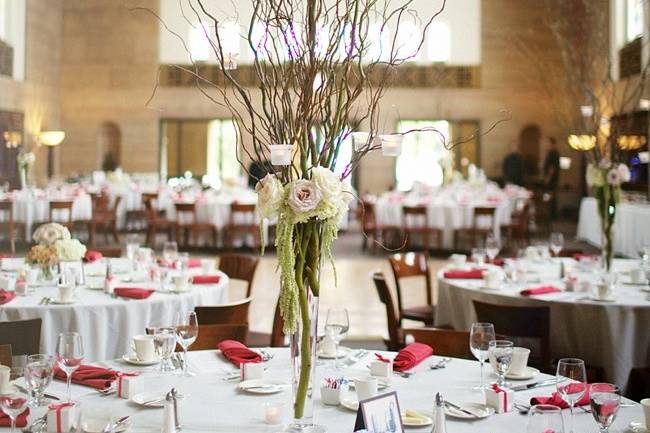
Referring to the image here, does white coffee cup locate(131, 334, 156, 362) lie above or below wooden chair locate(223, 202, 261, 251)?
below

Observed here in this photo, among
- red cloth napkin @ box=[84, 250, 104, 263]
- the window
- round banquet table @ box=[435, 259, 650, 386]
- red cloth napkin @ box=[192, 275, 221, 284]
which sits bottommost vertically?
round banquet table @ box=[435, 259, 650, 386]

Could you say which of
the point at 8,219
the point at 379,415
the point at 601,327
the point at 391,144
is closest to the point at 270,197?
the point at 391,144

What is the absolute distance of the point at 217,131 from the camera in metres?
20.6

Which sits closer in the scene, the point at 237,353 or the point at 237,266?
the point at 237,353

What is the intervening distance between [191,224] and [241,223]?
81 centimetres

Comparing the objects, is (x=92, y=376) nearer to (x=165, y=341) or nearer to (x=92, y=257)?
(x=165, y=341)

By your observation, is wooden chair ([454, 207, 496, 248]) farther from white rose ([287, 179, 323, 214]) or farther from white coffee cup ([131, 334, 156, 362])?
white rose ([287, 179, 323, 214])

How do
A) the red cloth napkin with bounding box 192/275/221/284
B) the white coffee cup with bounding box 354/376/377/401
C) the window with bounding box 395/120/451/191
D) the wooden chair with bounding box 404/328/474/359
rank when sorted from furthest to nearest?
the window with bounding box 395/120/451/191 < the red cloth napkin with bounding box 192/275/221/284 < the wooden chair with bounding box 404/328/474/359 < the white coffee cup with bounding box 354/376/377/401

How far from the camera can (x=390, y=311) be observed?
15.4ft

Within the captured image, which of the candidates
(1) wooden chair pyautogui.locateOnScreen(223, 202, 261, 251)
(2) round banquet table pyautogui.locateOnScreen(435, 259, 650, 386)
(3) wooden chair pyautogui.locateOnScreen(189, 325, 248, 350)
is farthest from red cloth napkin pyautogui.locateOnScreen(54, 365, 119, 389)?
(1) wooden chair pyautogui.locateOnScreen(223, 202, 261, 251)

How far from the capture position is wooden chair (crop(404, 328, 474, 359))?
3.27m

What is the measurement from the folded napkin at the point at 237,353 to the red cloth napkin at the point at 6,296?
1.73m

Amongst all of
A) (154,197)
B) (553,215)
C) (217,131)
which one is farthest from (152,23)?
(553,215)

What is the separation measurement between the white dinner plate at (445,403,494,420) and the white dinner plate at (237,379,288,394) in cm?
55
